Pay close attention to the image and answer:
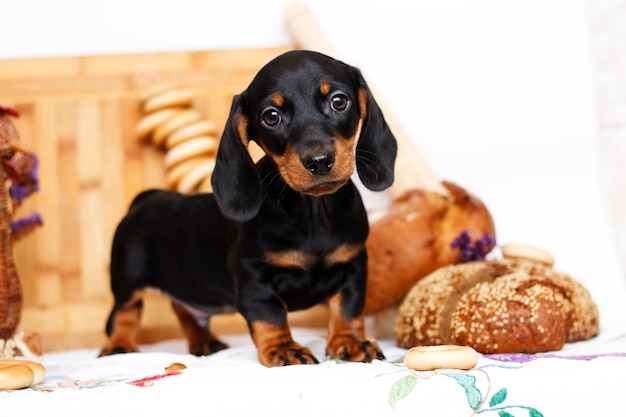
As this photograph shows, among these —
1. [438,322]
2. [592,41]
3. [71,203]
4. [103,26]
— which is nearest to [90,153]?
[71,203]

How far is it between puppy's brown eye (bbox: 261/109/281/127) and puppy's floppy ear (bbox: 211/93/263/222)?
12 cm

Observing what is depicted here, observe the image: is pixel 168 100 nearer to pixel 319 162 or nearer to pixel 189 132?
pixel 189 132

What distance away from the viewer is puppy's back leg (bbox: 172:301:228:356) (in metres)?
3.06

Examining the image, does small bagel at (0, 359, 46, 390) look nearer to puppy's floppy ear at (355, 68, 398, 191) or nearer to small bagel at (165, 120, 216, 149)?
puppy's floppy ear at (355, 68, 398, 191)

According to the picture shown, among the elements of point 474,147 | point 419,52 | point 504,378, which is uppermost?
point 419,52

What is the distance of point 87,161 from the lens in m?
3.76

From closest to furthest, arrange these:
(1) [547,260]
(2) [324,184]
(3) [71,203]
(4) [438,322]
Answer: (2) [324,184]
(4) [438,322]
(1) [547,260]
(3) [71,203]

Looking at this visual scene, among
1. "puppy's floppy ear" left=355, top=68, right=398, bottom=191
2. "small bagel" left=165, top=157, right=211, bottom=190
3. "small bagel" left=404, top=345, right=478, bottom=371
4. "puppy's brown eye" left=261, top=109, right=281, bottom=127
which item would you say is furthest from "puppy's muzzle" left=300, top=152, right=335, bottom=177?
"small bagel" left=165, top=157, right=211, bottom=190

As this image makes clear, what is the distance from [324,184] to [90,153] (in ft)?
6.30

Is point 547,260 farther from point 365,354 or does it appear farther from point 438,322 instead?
point 365,354

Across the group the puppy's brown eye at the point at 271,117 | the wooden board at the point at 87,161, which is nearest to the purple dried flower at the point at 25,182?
the wooden board at the point at 87,161

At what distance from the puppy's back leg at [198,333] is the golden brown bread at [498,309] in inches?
25.7

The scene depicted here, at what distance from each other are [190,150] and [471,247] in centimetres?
121

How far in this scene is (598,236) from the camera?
3.75 m
